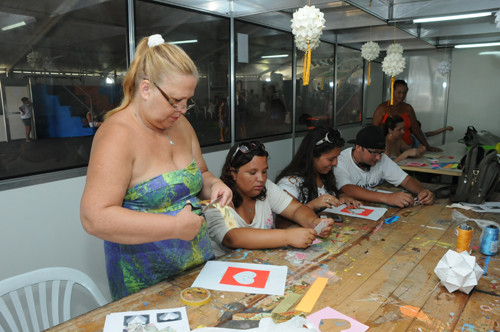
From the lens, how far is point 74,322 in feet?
3.73

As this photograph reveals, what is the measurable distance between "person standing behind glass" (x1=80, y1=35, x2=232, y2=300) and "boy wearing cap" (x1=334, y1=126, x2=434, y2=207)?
149 centimetres

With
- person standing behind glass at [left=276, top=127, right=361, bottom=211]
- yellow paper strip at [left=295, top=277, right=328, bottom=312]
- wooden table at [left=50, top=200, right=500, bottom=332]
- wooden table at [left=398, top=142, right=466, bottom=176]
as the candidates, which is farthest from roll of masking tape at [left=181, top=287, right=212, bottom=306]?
wooden table at [left=398, top=142, right=466, bottom=176]

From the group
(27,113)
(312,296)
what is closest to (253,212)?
(312,296)

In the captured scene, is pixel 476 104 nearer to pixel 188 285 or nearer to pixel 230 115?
pixel 230 115

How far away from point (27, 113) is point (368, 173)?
2.61 metres

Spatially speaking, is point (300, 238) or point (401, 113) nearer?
point (300, 238)

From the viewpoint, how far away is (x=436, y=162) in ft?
13.9

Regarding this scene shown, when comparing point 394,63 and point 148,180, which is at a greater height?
point 394,63

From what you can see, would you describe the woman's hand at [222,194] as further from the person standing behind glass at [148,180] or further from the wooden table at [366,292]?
the wooden table at [366,292]

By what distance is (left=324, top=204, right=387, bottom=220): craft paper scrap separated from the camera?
2293 mm

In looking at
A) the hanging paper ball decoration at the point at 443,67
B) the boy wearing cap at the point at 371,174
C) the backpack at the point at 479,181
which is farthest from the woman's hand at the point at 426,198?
the hanging paper ball decoration at the point at 443,67

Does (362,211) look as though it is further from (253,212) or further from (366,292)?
(366,292)

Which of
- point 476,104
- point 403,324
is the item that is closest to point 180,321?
point 403,324

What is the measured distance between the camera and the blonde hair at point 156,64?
126cm
